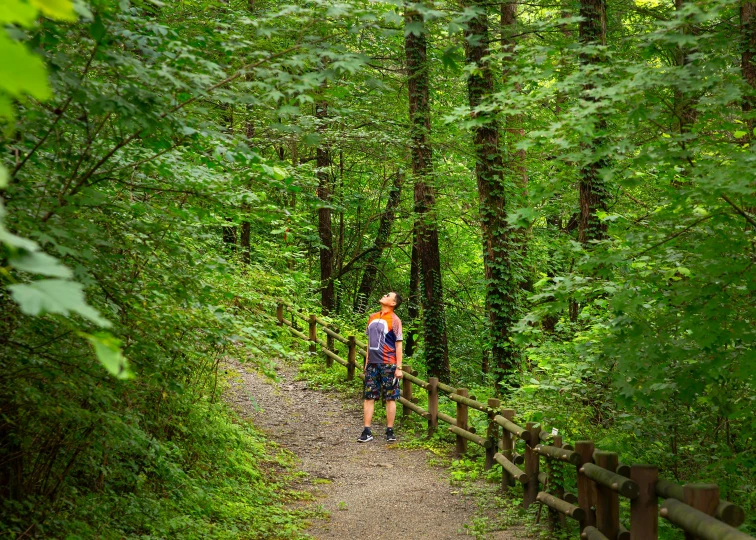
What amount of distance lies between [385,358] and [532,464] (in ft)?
12.3

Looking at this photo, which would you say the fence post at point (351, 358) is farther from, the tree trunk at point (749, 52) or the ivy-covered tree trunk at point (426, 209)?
the tree trunk at point (749, 52)

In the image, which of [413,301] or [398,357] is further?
[413,301]

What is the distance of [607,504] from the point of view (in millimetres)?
5441

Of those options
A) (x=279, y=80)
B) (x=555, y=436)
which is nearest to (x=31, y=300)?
(x=279, y=80)

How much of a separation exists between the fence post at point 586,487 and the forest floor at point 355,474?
1153 millimetres

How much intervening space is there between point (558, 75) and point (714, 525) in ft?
17.4

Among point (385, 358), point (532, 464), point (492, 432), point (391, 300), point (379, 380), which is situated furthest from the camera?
point (379, 380)

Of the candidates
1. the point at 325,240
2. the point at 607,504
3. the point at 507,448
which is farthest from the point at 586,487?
the point at 325,240

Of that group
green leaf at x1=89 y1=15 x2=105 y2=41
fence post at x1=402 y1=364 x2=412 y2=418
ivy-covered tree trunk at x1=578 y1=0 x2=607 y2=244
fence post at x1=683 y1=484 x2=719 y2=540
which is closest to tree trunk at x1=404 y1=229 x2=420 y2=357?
fence post at x1=402 y1=364 x2=412 y2=418

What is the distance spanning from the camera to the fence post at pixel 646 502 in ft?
15.2

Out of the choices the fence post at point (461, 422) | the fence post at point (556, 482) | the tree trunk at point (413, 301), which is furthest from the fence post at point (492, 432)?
the tree trunk at point (413, 301)

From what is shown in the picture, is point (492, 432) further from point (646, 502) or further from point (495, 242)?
point (646, 502)

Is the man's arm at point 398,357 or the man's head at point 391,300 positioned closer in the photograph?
the man's head at point 391,300

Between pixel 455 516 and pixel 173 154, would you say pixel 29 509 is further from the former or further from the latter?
pixel 455 516
